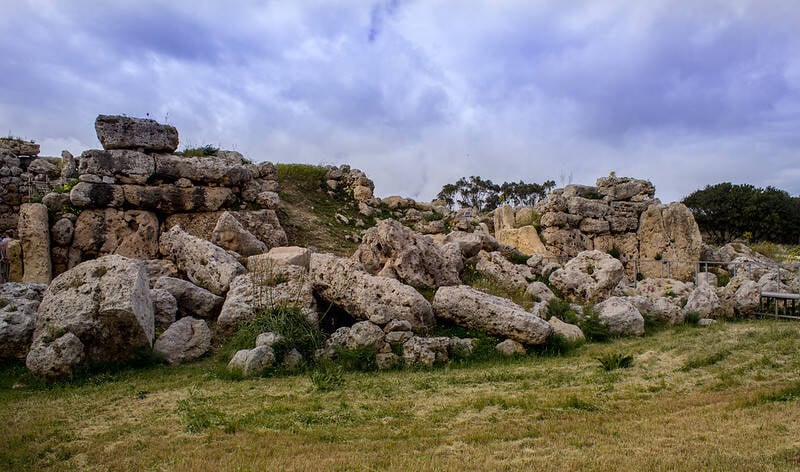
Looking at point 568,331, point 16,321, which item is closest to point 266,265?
point 16,321

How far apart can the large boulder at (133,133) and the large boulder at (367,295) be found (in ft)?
29.9

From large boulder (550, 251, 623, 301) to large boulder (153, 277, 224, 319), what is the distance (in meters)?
9.21

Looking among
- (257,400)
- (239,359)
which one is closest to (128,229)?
(239,359)

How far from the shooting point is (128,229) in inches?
664

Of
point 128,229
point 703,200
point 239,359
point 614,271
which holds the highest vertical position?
point 703,200

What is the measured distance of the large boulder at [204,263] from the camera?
1275cm

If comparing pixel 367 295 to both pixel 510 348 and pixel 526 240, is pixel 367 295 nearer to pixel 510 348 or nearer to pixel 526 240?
pixel 510 348

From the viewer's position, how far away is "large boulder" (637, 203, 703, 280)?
23.3m

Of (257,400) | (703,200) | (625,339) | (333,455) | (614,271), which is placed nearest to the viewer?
(333,455)

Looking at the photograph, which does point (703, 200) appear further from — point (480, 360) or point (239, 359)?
point (239, 359)

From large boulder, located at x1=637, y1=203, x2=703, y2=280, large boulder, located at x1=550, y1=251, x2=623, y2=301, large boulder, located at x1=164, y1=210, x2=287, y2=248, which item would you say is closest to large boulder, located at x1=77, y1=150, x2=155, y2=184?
large boulder, located at x1=164, y1=210, x2=287, y2=248

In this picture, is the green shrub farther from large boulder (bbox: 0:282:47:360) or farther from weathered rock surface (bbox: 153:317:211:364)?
large boulder (bbox: 0:282:47:360)

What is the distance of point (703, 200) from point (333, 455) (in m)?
43.3

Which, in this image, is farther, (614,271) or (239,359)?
(614,271)
